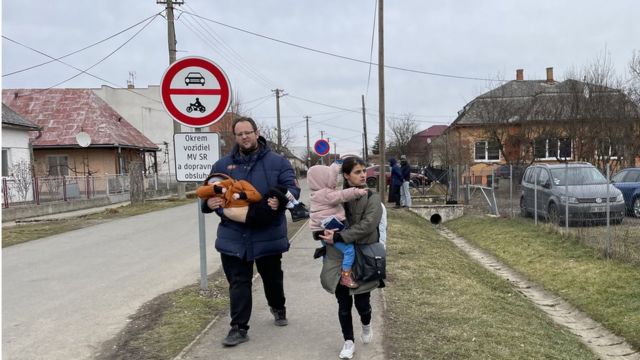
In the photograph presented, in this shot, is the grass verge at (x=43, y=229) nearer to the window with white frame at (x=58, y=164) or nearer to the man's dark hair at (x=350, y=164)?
the man's dark hair at (x=350, y=164)

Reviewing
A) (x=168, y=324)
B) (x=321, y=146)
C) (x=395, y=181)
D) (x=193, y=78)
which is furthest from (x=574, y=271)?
(x=395, y=181)

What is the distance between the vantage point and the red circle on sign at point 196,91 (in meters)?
5.66

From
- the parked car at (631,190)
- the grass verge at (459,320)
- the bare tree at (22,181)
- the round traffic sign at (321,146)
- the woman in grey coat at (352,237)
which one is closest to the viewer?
the woman in grey coat at (352,237)

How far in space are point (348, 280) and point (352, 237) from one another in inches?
13.6

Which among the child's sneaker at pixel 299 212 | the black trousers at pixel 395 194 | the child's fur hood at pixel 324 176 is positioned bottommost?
the black trousers at pixel 395 194

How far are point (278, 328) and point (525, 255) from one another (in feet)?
23.9

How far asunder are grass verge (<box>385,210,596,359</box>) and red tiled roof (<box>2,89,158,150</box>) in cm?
2914

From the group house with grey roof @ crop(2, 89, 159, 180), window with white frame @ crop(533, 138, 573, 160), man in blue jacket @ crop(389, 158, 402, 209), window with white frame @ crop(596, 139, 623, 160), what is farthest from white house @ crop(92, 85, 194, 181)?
window with white frame @ crop(596, 139, 623, 160)

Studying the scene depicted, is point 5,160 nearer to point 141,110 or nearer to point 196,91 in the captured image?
point 196,91

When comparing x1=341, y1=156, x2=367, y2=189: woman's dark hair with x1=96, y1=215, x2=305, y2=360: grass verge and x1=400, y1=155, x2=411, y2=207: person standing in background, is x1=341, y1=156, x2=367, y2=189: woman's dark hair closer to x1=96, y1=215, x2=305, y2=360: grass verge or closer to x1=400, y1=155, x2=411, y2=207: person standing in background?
x1=96, y1=215, x2=305, y2=360: grass verge

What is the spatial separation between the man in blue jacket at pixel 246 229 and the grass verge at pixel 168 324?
0.55 meters

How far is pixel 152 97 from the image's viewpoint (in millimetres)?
50625

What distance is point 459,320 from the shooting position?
503 cm

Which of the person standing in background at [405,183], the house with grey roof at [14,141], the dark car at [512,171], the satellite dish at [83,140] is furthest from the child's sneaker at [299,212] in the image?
the satellite dish at [83,140]
